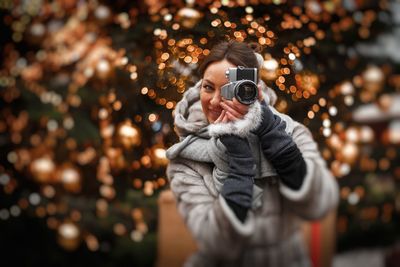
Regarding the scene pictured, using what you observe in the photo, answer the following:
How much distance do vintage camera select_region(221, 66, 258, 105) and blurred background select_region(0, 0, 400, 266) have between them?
65 millimetres

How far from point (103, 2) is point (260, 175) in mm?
819

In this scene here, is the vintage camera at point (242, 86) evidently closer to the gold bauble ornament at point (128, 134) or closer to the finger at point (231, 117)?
the finger at point (231, 117)

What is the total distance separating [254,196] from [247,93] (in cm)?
15

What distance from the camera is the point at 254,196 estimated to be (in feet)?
2.37

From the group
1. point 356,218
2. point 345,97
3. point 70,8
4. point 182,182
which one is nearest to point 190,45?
point 182,182

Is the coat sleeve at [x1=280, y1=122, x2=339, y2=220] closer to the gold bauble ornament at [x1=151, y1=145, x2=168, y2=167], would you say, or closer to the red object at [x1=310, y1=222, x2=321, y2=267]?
the red object at [x1=310, y1=222, x2=321, y2=267]

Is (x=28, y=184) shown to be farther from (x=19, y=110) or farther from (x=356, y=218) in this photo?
(x=356, y=218)

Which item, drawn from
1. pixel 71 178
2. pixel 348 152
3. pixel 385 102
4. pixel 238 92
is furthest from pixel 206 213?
pixel 385 102

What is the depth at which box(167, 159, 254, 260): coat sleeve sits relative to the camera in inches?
27.1

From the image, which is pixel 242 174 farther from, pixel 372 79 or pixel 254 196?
pixel 372 79

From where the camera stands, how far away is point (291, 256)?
772 mm

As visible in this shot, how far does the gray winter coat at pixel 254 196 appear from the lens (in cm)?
71

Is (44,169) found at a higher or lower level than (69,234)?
higher

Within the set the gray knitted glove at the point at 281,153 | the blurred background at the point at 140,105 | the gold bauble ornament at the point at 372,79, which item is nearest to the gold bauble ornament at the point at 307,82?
the blurred background at the point at 140,105
